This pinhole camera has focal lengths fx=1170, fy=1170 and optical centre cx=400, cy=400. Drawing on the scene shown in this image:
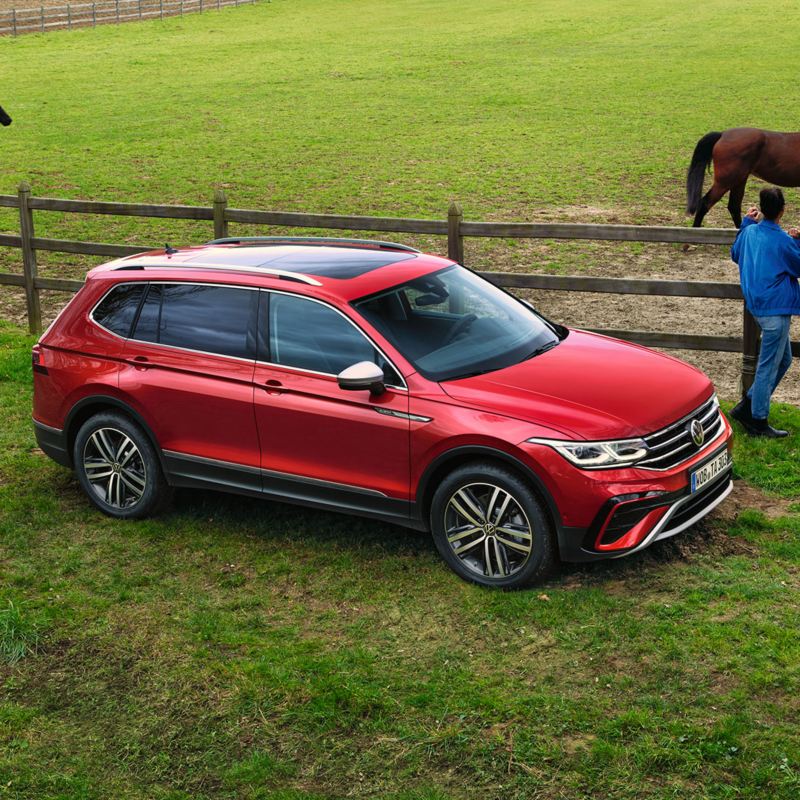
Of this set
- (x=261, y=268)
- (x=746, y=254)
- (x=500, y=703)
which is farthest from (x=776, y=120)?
(x=500, y=703)

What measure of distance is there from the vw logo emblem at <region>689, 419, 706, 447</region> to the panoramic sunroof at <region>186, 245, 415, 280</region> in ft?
7.08

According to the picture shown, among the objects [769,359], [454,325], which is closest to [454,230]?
[769,359]

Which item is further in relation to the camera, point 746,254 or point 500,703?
point 746,254

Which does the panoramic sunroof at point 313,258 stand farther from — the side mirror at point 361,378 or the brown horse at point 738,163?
the brown horse at point 738,163

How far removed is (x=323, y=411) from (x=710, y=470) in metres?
2.22

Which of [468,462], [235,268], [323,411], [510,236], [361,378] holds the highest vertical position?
[235,268]

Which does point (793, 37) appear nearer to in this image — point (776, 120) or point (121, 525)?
point (776, 120)

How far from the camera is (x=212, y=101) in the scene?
31.8 metres

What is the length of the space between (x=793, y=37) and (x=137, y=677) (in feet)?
126

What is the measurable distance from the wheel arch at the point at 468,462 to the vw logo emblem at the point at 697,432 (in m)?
0.95

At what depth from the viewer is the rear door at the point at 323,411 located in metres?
6.58

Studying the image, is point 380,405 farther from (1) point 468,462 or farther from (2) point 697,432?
(2) point 697,432

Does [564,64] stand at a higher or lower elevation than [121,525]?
higher

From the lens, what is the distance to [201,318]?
24.1ft
